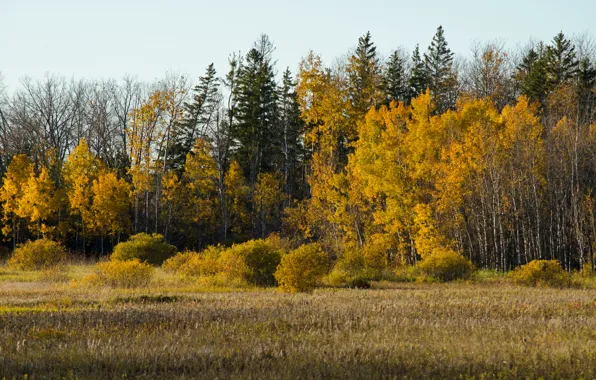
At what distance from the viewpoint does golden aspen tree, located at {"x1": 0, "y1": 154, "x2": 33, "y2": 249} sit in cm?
4347

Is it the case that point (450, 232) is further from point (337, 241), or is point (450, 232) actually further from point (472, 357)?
point (472, 357)

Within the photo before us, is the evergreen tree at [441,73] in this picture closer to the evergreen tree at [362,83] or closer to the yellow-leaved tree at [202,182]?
the evergreen tree at [362,83]

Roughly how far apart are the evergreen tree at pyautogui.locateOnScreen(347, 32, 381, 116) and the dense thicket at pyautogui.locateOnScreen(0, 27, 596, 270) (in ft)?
0.53

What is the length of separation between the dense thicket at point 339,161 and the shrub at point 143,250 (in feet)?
26.4

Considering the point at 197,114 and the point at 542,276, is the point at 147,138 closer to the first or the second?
the point at 197,114

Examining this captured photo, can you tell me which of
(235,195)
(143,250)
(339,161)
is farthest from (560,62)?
(143,250)

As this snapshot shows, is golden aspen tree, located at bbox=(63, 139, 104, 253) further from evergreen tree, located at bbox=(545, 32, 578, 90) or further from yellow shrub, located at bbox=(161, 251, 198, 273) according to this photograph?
evergreen tree, located at bbox=(545, 32, 578, 90)

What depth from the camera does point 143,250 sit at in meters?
34.3

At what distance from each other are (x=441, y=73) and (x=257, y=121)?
56.2ft

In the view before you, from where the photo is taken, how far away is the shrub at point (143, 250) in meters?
33.9

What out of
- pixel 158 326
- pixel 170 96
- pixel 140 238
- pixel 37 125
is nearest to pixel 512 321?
pixel 158 326

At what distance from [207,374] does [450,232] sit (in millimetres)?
24482

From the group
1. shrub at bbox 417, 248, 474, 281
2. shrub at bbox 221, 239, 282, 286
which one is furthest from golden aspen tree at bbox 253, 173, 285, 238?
shrub at bbox 221, 239, 282, 286

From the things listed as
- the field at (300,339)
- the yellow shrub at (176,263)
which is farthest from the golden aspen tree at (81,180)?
the field at (300,339)
